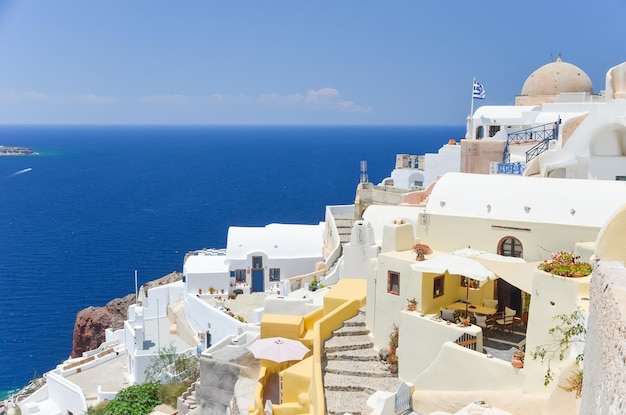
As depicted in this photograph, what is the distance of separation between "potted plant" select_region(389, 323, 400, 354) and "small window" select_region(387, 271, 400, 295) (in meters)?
1.05

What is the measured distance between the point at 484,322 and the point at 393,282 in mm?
3184

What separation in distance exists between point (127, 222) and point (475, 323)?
276 feet

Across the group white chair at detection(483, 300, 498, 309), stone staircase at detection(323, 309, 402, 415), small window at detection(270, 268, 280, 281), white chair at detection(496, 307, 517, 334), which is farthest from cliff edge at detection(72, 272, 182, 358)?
white chair at detection(496, 307, 517, 334)

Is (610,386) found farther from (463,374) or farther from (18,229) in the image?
(18,229)

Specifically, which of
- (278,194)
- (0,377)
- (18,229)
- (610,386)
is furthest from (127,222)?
(610,386)

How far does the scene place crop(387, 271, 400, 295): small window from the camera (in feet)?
61.2

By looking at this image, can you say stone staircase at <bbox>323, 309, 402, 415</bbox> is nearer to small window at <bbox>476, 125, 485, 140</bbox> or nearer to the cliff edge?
small window at <bbox>476, 125, 485, 140</bbox>

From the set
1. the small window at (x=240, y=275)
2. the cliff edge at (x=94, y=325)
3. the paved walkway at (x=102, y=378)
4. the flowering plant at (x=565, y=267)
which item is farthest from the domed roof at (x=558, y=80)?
the cliff edge at (x=94, y=325)

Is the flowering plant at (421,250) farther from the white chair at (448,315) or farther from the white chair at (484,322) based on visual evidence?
the white chair at (484,322)

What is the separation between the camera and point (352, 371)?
17734 mm

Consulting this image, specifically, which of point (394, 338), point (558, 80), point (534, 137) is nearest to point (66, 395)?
point (394, 338)

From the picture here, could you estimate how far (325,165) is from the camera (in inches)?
7165

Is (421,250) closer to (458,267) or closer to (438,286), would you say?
(438,286)

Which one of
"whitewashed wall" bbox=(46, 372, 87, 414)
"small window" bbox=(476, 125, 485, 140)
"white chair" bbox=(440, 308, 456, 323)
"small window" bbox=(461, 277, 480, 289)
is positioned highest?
"small window" bbox=(476, 125, 485, 140)
